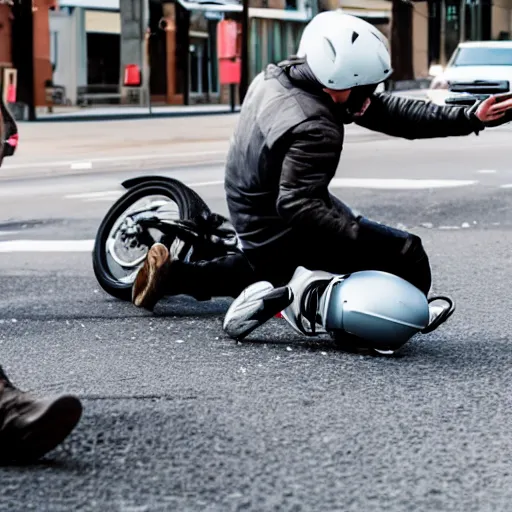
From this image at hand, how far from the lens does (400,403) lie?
4.68 metres

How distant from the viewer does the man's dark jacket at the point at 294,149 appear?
5508mm

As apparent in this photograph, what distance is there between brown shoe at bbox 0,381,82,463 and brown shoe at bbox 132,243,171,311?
2.50 meters

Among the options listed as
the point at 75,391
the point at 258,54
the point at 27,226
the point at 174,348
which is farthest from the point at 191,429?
the point at 258,54

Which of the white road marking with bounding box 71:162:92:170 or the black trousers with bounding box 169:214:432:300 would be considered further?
the white road marking with bounding box 71:162:92:170

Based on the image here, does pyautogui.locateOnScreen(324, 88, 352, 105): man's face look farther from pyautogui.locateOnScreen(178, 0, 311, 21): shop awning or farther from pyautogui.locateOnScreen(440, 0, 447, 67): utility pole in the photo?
pyautogui.locateOnScreen(440, 0, 447, 67): utility pole

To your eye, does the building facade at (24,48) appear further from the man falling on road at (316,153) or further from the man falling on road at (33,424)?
the man falling on road at (33,424)

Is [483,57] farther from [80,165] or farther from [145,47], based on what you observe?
[145,47]

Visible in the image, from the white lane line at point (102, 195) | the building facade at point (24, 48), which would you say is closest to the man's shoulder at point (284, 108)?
the white lane line at point (102, 195)

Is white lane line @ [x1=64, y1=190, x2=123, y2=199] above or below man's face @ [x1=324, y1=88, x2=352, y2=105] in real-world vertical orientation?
below

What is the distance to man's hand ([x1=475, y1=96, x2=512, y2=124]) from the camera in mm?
5941

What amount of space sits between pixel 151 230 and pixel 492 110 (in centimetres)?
199

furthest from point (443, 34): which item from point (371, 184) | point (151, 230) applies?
point (151, 230)

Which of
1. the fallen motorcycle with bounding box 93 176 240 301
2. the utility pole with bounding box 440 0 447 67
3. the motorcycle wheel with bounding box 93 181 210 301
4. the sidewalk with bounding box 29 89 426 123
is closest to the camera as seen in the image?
the fallen motorcycle with bounding box 93 176 240 301

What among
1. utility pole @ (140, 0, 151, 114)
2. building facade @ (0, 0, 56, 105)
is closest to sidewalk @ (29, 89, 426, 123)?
building facade @ (0, 0, 56, 105)
